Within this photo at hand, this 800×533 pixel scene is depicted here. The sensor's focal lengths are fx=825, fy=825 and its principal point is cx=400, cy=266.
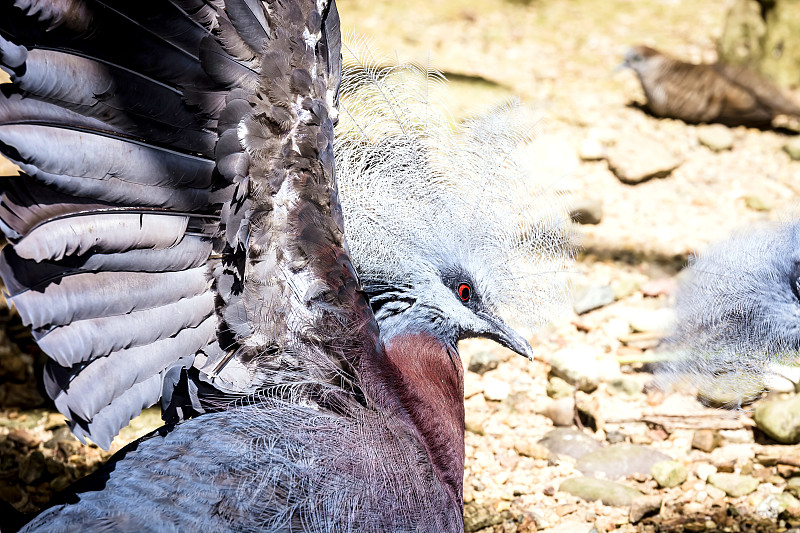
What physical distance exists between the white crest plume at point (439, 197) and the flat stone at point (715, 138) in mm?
3665

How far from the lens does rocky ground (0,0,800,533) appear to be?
317 centimetres

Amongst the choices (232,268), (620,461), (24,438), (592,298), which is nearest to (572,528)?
(620,461)

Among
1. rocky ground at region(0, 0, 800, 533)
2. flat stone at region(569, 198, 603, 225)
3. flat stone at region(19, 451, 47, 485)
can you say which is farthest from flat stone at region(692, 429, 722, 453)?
flat stone at region(19, 451, 47, 485)

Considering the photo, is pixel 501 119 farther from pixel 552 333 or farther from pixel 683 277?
pixel 552 333

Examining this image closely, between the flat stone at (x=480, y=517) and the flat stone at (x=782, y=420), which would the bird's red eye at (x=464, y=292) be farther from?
the flat stone at (x=782, y=420)

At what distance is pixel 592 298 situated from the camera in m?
4.46

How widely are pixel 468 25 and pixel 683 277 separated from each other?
5.80 meters

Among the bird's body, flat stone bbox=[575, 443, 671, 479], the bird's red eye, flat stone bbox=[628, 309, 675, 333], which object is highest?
the bird's body

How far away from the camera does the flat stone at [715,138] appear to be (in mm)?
5996

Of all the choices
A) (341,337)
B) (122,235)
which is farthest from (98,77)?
(341,337)

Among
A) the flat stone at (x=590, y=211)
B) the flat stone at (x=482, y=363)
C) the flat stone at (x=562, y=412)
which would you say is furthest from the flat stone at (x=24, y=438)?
the flat stone at (x=590, y=211)

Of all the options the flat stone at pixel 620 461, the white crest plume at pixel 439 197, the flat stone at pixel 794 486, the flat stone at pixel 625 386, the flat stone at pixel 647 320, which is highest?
the white crest plume at pixel 439 197

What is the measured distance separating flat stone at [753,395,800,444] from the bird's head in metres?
1.28

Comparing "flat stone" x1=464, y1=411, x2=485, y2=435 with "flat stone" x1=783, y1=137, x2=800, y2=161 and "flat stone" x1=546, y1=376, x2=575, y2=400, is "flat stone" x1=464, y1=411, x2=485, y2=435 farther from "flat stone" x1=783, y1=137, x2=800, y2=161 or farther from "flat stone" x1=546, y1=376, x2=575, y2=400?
"flat stone" x1=783, y1=137, x2=800, y2=161
